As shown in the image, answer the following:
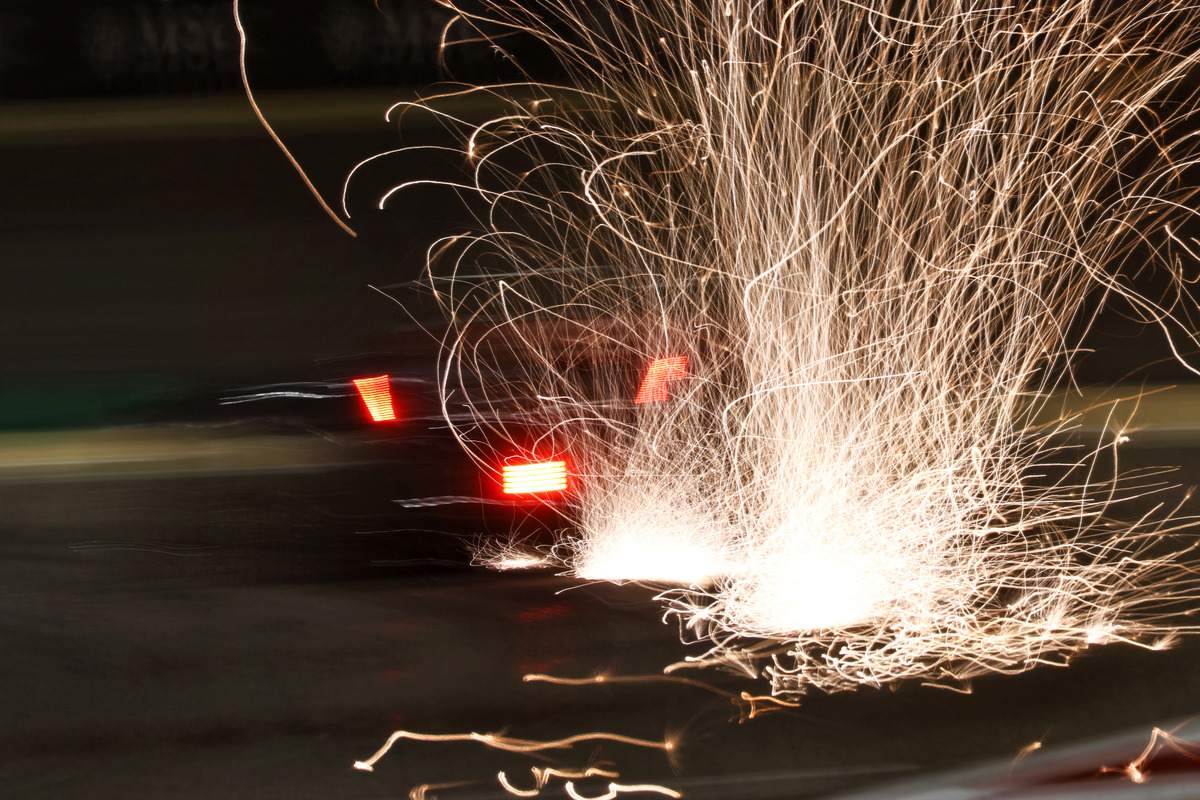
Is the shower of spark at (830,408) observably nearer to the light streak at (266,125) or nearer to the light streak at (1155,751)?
the light streak at (1155,751)

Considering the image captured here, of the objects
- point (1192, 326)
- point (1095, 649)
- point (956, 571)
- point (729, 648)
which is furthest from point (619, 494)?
point (1192, 326)

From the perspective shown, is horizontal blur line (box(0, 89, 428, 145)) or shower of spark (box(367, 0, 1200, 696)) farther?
horizontal blur line (box(0, 89, 428, 145))

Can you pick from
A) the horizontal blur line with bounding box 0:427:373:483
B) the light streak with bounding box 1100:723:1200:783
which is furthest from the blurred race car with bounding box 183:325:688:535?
the light streak with bounding box 1100:723:1200:783

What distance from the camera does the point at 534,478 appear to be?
178cm

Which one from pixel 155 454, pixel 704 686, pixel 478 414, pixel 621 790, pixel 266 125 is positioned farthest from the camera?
pixel 155 454

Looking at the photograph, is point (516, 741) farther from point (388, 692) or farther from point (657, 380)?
point (657, 380)

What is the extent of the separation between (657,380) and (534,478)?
17.9 inches

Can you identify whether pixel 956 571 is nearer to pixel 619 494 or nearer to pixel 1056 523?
pixel 1056 523

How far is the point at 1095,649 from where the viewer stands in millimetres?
1531

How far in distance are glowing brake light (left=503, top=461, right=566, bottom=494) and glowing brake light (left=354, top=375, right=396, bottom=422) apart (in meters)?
0.63

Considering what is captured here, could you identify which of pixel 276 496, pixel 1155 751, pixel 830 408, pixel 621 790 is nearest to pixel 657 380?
pixel 830 408

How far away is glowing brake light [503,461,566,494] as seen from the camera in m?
1.77

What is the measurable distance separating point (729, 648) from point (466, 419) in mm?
1323

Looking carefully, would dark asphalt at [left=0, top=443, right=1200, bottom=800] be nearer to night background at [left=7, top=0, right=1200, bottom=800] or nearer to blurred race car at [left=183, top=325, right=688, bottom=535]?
night background at [left=7, top=0, right=1200, bottom=800]
